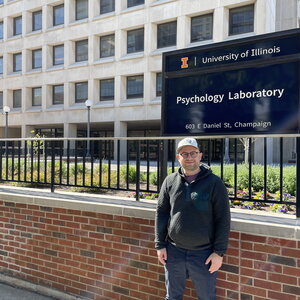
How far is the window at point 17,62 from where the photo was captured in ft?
104

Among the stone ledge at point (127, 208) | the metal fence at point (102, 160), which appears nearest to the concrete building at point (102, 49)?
the metal fence at point (102, 160)

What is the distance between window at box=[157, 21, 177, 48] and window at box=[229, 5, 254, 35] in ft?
14.0

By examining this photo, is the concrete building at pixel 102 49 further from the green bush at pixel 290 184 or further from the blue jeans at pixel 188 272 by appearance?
the blue jeans at pixel 188 272

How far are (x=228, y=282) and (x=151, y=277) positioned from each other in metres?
0.89

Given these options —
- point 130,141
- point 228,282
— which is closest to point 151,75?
point 130,141

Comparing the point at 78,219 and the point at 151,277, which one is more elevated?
the point at 78,219

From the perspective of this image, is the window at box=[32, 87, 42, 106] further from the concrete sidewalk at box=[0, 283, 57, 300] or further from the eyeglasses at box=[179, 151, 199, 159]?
the eyeglasses at box=[179, 151, 199, 159]

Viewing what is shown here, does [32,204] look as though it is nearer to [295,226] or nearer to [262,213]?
[262,213]

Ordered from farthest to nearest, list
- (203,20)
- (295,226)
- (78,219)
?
(203,20) < (78,219) < (295,226)

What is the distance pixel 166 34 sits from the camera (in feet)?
80.5

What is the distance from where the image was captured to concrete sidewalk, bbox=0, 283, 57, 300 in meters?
4.27

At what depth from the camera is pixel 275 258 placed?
304 centimetres

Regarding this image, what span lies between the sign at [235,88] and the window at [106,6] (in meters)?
25.4

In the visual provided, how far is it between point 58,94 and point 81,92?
2.56m
